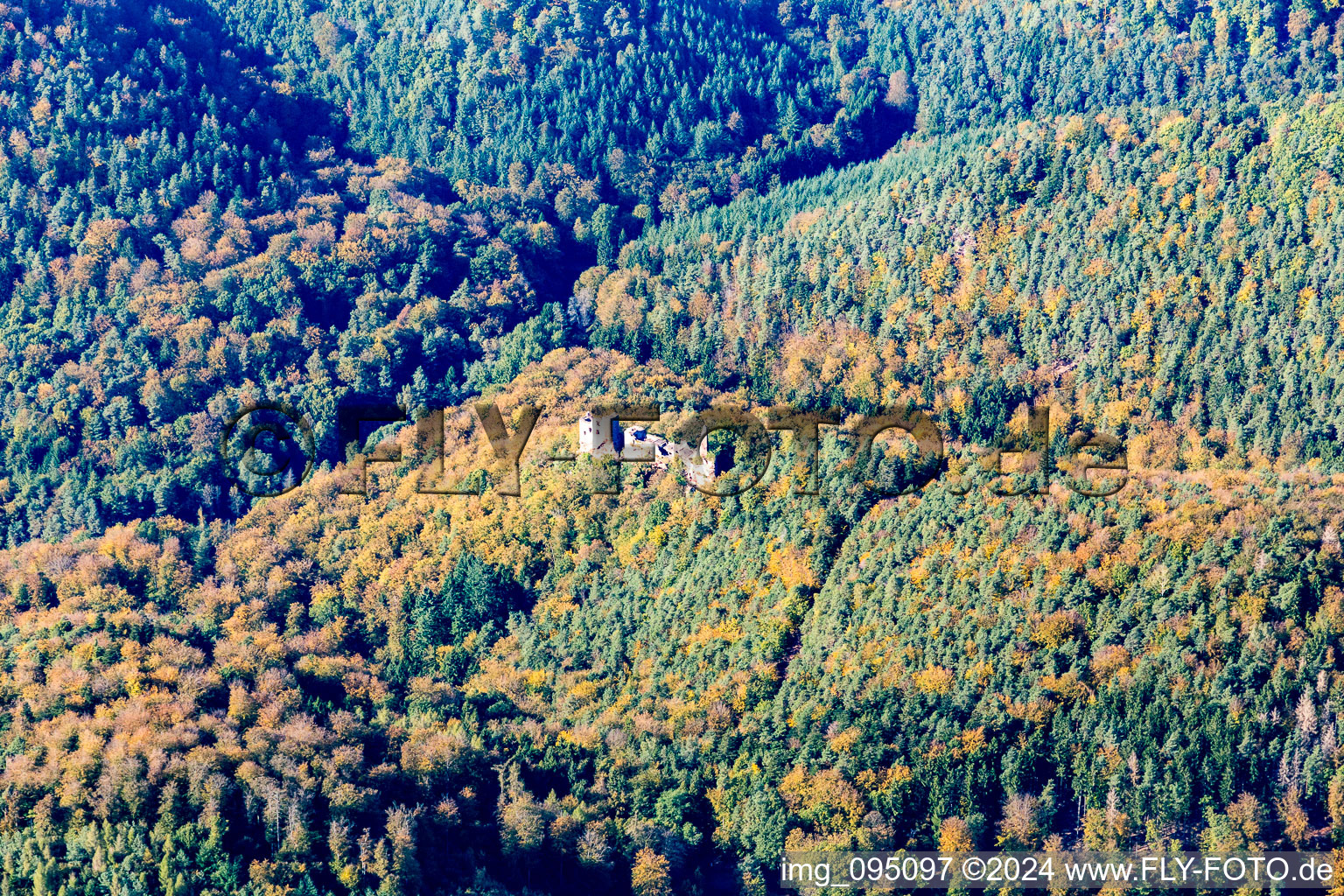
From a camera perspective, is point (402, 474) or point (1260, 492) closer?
point (1260, 492)

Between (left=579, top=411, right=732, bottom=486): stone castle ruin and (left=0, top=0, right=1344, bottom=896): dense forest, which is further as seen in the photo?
(left=579, top=411, right=732, bottom=486): stone castle ruin

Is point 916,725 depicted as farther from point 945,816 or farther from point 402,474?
point 402,474

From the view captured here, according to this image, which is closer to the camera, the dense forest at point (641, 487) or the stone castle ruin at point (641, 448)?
the dense forest at point (641, 487)

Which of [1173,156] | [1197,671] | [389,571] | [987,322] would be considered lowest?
[1197,671]

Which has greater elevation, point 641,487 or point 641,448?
point 641,448

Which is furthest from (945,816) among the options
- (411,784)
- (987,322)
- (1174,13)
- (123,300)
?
(1174,13)

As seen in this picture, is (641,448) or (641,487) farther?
(641,448)

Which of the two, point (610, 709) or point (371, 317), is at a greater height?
point (371, 317)

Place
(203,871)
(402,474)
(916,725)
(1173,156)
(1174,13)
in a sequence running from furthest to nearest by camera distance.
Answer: (1174,13), (1173,156), (402,474), (916,725), (203,871)
